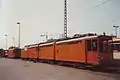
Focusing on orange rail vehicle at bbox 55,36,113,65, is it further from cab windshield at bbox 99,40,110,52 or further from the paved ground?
the paved ground

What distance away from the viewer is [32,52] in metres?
57.5

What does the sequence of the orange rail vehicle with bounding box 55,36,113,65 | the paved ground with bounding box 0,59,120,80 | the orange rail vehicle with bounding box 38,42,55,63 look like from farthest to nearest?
the orange rail vehicle with bounding box 38,42,55,63 < the orange rail vehicle with bounding box 55,36,113,65 < the paved ground with bounding box 0,59,120,80

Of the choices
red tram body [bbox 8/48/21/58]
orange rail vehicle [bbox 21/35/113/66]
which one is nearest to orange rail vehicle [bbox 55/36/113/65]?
orange rail vehicle [bbox 21/35/113/66]

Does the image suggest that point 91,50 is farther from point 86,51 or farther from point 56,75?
point 56,75

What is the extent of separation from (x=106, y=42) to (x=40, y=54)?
24.5 metres

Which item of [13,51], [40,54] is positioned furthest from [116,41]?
[13,51]

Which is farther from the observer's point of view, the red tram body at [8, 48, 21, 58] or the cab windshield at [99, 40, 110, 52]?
the red tram body at [8, 48, 21, 58]

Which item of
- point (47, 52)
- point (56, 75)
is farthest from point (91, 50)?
point (47, 52)

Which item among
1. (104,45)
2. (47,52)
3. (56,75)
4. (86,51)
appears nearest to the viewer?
(56,75)

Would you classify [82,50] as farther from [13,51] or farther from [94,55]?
[13,51]

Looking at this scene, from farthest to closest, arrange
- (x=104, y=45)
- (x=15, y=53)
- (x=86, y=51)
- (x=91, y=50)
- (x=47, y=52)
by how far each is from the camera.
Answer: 1. (x=15, y=53)
2. (x=47, y=52)
3. (x=86, y=51)
4. (x=91, y=50)
5. (x=104, y=45)

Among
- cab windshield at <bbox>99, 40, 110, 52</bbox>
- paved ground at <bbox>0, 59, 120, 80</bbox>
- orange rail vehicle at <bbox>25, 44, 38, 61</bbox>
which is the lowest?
paved ground at <bbox>0, 59, 120, 80</bbox>

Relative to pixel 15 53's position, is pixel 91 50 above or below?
above

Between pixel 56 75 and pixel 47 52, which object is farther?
pixel 47 52
